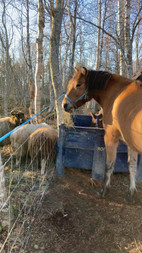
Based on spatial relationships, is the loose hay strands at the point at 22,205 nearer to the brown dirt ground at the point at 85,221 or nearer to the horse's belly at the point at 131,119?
the brown dirt ground at the point at 85,221

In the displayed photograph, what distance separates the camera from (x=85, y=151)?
146 inches

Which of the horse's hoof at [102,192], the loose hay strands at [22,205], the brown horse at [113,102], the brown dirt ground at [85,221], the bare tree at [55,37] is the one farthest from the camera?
the bare tree at [55,37]

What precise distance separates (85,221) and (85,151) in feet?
4.68

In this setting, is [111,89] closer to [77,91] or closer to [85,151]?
[77,91]

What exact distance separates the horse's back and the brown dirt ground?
119cm

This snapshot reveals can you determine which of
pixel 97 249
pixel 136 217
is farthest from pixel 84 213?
pixel 136 217

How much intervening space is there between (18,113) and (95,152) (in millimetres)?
3787

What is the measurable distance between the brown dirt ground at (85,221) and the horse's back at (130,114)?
119cm

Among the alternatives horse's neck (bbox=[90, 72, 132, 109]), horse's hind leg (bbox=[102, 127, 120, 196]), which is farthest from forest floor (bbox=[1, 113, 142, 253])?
horse's neck (bbox=[90, 72, 132, 109])

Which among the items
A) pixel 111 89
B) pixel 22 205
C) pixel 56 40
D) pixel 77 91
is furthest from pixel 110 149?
pixel 56 40

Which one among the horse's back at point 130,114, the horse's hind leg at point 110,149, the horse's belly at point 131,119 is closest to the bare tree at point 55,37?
the horse's hind leg at point 110,149

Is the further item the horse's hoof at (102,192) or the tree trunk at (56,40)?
the tree trunk at (56,40)

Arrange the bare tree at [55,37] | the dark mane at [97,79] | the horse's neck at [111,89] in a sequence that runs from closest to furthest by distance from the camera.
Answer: the horse's neck at [111,89] < the dark mane at [97,79] < the bare tree at [55,37]

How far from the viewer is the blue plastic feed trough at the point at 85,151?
352cm
